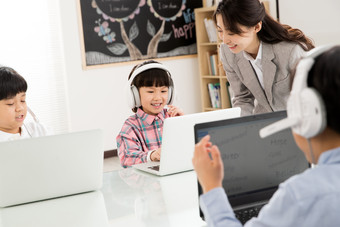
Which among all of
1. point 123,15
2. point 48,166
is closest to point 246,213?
point 48,166

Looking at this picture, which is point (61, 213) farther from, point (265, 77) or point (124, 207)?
point (265, 77)

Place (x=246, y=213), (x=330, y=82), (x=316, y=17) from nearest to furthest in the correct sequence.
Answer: (x=330, y=82)
(x=246, y=213)
(x=316, y=17)

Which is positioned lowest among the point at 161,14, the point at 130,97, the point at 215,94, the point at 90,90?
the point at 215,94

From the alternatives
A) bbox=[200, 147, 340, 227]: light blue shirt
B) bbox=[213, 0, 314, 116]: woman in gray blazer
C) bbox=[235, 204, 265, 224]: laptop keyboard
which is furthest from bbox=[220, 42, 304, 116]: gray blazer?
bbox=[200, 147, 340, 227]: light blue shirt

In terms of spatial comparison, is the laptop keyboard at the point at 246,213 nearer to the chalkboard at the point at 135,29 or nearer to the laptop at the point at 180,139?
the laptop at the point at 180,139

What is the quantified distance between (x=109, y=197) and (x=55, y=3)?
3531 mm

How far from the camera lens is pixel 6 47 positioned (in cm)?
474

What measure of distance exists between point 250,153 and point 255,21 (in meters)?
1.13

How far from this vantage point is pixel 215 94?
555 cm

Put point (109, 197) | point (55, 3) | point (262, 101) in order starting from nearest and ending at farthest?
point (109, 197) → point (262, 101) → point (55, 3)

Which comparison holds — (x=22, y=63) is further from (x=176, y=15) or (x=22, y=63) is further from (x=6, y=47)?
(x=176, y=15)

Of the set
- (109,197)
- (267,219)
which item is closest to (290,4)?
(109,197)

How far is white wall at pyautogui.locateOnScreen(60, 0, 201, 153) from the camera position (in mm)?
5047

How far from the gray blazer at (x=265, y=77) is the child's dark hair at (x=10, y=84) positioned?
105 centimetres
